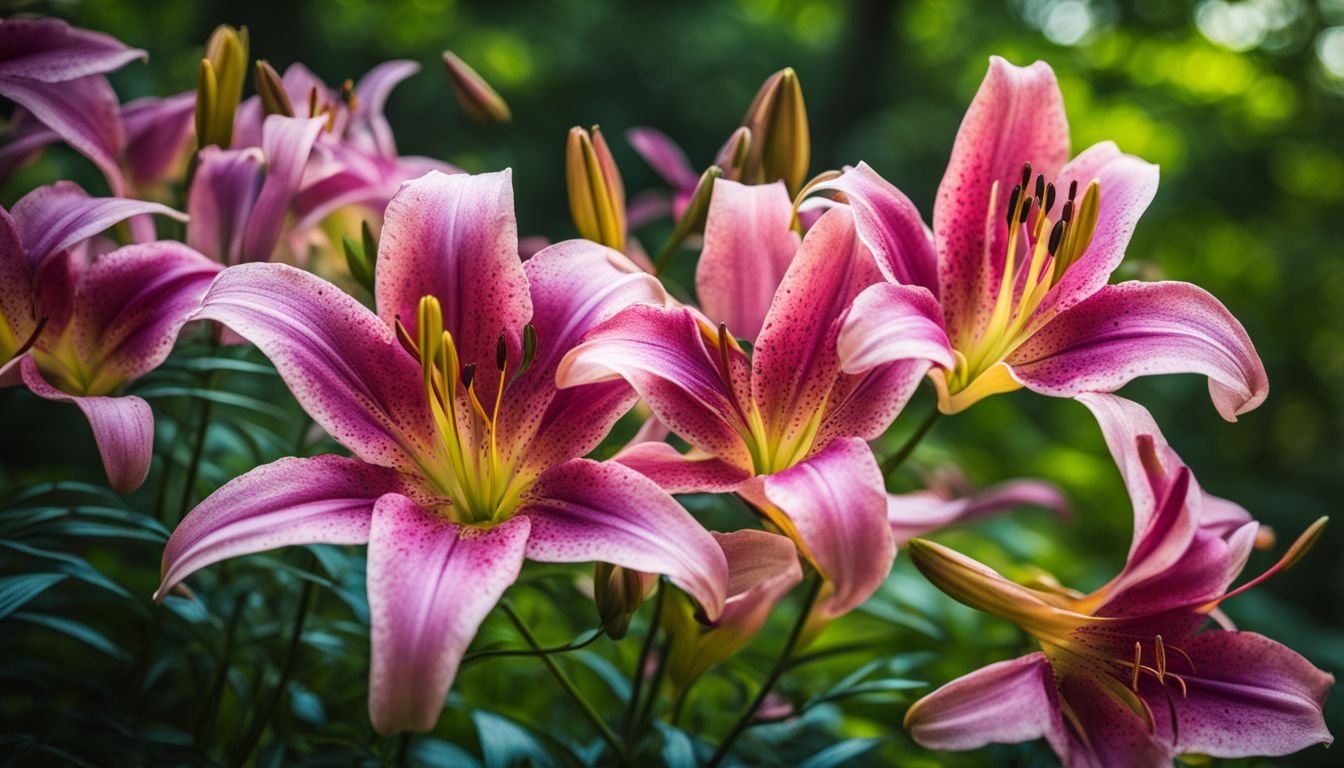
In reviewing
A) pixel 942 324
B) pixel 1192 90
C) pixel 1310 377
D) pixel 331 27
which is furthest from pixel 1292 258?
pixel 331 27

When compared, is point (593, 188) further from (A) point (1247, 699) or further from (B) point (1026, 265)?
(A) point (1247, 699)

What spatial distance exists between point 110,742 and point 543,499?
0.34 meters

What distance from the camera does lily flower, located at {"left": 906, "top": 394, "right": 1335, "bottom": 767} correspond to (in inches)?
21.1

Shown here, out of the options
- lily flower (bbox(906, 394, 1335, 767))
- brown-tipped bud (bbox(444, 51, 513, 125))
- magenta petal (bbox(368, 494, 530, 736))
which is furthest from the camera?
brown-tipped bud (bbox(444, 51, 513, 125))

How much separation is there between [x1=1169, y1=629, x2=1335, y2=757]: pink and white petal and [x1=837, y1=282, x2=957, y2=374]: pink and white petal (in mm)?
247

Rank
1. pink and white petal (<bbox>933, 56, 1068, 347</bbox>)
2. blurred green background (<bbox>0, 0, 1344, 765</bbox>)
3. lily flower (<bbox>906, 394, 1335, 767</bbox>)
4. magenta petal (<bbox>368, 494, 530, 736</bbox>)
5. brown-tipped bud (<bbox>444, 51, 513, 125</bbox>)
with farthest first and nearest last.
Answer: blurred green background (<bbox>0, 0, 1344, 765</bbox>) → brown-tipped bud (<bbox>444, 51, 513, 125</bbox>) → pink and white petal (<bbox>933, 56, 1068, 347</bbox>) → lily flower (<bbox>906, 394, 1335, 767</bbox>) → magenta petal (<bbox>368, 494, 530, 736</bbox>)

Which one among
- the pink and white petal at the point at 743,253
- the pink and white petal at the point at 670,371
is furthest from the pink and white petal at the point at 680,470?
the pink and white petal at the point at 743,253

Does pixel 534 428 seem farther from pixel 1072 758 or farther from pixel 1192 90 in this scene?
pixel 1192 90

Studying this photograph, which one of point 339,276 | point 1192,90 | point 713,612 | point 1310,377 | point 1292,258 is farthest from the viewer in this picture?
point 1192,90

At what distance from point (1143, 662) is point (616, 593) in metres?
0.31

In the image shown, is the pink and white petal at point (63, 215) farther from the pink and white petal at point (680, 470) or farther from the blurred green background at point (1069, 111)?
the blurred green background at point (1069, 111)

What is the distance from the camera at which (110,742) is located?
650 mm

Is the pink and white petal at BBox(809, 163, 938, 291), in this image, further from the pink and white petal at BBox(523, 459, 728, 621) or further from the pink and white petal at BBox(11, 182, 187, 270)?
the pink and white petal at BBox(11, 182, 187, 270)

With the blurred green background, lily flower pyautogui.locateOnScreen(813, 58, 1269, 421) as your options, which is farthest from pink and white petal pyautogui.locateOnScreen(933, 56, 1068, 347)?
the blurred green background
